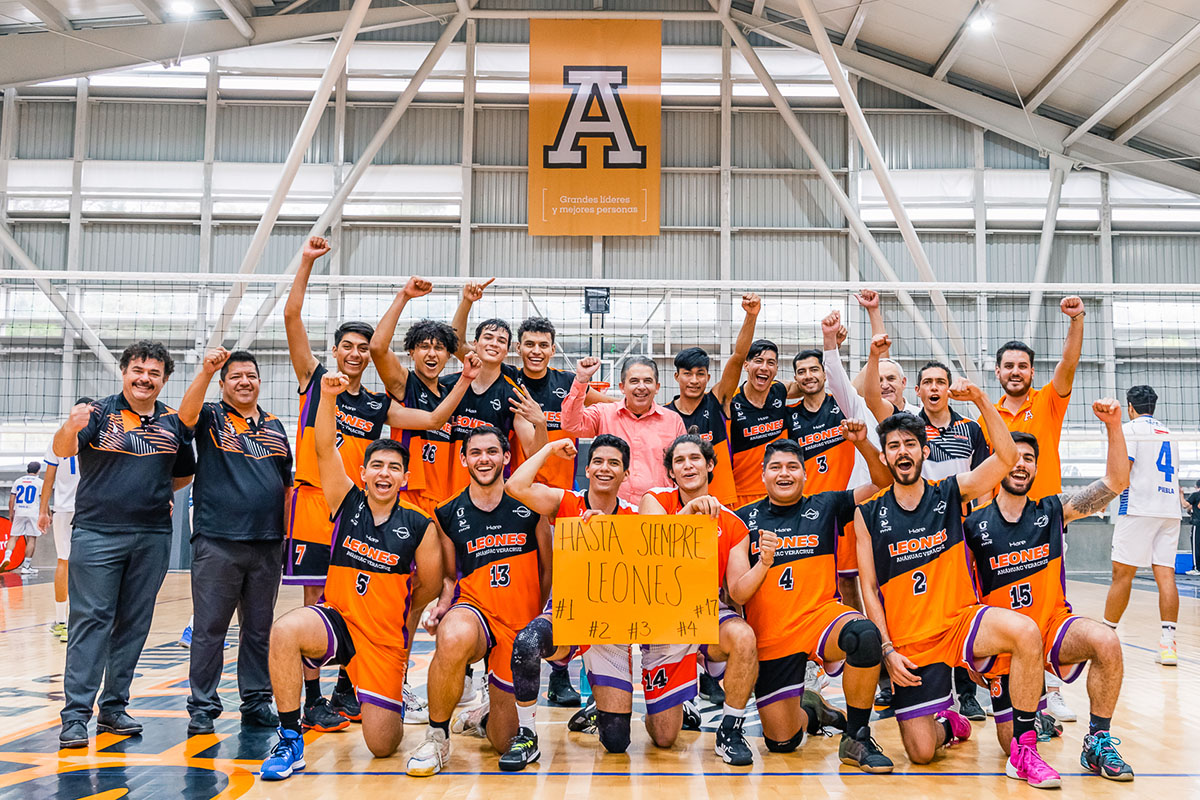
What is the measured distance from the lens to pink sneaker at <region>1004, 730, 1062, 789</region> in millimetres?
3980

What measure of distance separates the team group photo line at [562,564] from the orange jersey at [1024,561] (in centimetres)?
1

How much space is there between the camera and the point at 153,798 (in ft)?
12.3

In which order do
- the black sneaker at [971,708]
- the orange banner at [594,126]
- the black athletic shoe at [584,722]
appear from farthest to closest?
the orange banner at [594,126] < the black sneaker at [971,708] < the black athletic shoe at [584,722]

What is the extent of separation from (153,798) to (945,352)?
53.0ft

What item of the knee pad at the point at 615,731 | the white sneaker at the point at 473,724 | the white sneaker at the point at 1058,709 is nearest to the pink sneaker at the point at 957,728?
the white sneaker at the point at 1058,709

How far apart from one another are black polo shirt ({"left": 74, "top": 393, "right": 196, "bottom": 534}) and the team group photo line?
1cm

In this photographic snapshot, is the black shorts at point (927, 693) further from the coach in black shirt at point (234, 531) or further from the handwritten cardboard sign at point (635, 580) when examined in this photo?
the coach in black shirt at point (234, 531)

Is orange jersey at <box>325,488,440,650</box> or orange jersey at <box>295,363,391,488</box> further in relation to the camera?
orange jersey at <box>295,363,391,488</box>

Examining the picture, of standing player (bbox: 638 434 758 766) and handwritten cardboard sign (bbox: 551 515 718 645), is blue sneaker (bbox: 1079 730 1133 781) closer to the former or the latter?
standing player (bbox: 638 434 758 766)

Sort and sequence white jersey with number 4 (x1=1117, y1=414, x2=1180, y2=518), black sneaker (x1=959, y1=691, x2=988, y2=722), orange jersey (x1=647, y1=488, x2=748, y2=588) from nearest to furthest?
orange jersey (x1=647, y1=488, x2=748, y2=588), black sneaker (x1=959, y1=691, x2=988, y2=722), white jersey with number 4 (x1=1117, y1=414, x2=1180, y2=518)

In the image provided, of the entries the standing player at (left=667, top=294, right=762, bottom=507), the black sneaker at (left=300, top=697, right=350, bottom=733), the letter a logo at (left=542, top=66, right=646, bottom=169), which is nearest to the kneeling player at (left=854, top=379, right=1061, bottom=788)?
the standing player at (left=667, top=294, right=762, bottom=507)

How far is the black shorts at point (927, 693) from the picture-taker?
4309 mm

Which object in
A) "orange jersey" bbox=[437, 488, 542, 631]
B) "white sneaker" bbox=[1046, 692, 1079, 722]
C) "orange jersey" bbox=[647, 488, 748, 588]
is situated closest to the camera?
"orange jersey" bbox=[437, 488, 542, 631]

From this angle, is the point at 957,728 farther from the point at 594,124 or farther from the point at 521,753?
the point at 594,124
